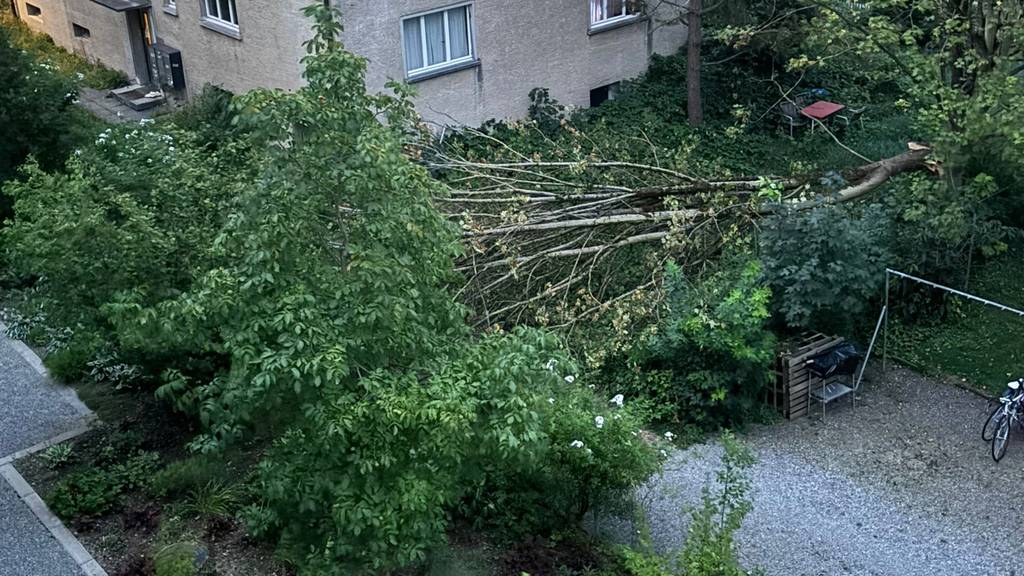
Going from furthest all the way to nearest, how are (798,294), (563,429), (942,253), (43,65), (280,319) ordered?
(43,65)
(942,253)
(798,294)
(563,429)
(280,319)

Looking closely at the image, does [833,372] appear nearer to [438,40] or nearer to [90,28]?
[438,40]

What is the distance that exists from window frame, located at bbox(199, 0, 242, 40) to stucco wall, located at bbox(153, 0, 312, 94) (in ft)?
0.29

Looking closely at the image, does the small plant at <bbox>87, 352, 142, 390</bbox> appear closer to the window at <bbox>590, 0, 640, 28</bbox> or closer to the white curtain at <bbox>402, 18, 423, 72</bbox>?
the white curtain at <bbox>402, 18, 423, 72</bbox>

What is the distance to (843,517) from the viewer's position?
1124 cm

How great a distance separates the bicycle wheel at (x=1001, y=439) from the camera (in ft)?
39.1

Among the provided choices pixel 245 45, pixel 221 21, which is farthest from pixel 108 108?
pixel 245 45

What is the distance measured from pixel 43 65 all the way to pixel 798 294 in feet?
38.0

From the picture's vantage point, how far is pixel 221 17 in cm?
2025

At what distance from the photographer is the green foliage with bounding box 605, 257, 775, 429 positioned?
40.2 feet

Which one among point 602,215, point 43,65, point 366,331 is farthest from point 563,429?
point 43,65

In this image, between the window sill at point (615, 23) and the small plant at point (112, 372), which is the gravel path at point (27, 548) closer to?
the small plant at point (112, 372)

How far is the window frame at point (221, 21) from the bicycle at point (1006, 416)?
14.1 m

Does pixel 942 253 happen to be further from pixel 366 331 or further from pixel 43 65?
pixel 43 65

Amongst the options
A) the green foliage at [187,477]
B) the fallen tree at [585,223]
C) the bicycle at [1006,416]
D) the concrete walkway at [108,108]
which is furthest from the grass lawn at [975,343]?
the concrete walkway at [108,108]
